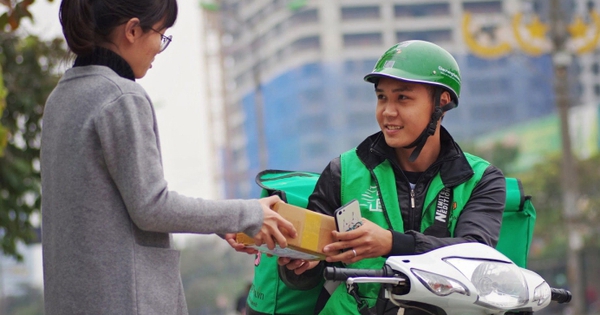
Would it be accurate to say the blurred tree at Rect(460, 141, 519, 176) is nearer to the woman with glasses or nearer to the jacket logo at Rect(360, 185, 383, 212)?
the jacket logo at Rect(360, 185, 383, 212)

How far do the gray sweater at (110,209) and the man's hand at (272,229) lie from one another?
5.4 inches

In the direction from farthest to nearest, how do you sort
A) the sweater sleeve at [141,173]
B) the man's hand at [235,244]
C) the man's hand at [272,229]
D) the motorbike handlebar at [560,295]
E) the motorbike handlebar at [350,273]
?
1. the man's hand at [235,244]
2. the motorbike handlebar at [560,295]
3. the man's hand at [272,229]
4. the motorbike handlebar at [350,273]
5. the sweater sleeve at [141,173]

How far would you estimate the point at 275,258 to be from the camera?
4098 mm

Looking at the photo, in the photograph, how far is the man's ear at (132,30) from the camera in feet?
9.68

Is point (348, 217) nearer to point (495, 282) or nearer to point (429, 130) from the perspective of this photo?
point (495, 282)

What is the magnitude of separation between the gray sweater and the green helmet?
3.55 ft

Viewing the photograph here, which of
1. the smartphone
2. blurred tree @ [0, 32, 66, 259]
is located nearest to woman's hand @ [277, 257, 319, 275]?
the smartphone

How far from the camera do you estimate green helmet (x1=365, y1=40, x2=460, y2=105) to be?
368cm

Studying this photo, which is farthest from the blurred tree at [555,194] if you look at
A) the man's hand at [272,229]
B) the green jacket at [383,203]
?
the man's hand at [272,229]

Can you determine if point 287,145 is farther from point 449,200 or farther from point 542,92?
point 449,200

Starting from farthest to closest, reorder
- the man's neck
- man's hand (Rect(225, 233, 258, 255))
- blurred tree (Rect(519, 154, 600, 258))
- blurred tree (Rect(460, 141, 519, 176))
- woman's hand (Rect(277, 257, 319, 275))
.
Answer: blurred tree (Rect(460, 141, 519, 176)), blurred tree (Rect(519, 154, 600, 258)), the man's neck, woman's hand (Rect(277, 257, 319, 275)), man's hand (Rect(225, 233, 258, 255))

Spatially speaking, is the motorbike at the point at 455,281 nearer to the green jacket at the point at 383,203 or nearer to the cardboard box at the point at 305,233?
the cardboard box at the point at 305,233

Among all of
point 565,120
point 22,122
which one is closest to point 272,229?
point 22,122

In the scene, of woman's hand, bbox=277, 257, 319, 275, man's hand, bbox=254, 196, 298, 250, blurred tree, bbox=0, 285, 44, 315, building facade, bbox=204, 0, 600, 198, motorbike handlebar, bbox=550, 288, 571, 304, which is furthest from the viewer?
building facade, bbox=204, 0, 600, 198
